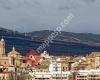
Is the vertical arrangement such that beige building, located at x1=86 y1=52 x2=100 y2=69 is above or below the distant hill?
below

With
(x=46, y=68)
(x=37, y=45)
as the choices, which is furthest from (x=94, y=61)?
(x=37, y=45)

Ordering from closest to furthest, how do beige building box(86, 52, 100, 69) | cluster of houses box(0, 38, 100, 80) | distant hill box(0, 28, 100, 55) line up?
cluster of houses box(0, 38, 100, 80)
beige building box(86, 52, 100, 69)
distant hill box(0, 28, 100, 55)

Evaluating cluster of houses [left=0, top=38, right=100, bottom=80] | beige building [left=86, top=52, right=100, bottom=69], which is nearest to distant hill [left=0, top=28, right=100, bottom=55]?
beige building [left=86, top=52, right=100, bottom=69]

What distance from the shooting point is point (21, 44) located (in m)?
121

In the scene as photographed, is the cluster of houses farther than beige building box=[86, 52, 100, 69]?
No

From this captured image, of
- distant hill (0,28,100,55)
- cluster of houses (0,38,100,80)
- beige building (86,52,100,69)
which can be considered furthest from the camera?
distant hill (0,28,100,55)

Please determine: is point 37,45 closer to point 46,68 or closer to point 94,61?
point 94,61

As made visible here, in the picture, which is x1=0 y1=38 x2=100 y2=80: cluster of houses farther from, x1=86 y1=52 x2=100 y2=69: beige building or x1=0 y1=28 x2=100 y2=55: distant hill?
x1=0 y1=28 x2=100 y2=55: distant hill

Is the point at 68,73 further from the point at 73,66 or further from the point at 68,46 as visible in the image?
the point at 68,46

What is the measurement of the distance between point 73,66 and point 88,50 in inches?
1973

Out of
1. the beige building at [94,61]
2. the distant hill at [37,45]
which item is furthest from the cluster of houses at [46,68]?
the distant hill at [37,45]

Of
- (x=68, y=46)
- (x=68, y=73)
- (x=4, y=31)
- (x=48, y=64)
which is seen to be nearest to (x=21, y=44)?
(x=4, y=31)

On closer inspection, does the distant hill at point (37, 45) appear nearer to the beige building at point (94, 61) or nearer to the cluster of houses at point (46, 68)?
the beige building at point (94, 61)

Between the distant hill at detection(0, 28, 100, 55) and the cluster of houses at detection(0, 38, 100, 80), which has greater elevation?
the distant hill at detection(0, 28, 100, 55)
